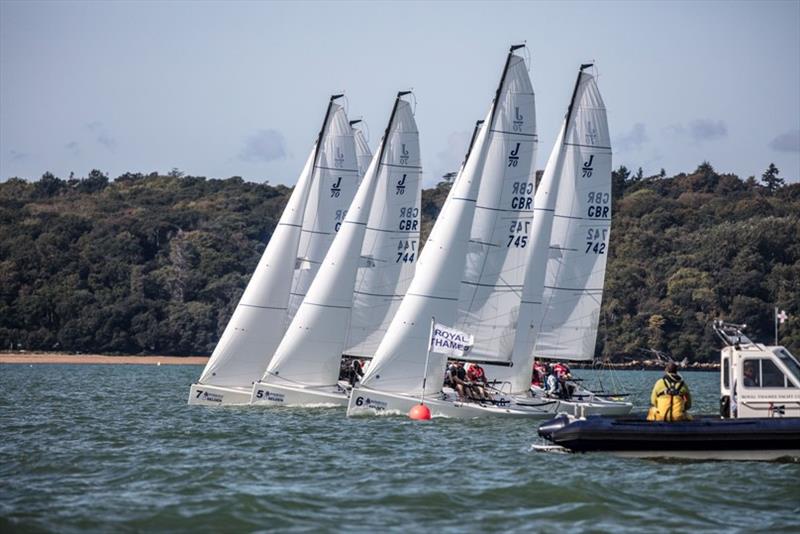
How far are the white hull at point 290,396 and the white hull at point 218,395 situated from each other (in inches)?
34.7

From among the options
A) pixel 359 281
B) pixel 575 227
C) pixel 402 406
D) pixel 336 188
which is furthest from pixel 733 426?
pixel 336 188

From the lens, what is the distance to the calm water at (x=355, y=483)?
63.7 feet

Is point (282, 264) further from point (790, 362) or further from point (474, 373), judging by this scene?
point (790, 362)

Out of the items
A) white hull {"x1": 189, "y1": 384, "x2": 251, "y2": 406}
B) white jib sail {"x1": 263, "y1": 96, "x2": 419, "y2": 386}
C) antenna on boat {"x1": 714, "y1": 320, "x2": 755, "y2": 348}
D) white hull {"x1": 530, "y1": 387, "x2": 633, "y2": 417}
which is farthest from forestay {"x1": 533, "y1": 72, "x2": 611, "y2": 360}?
antenna on boat {"x1": 714, "y1": 320, "x2": 755, "y2": 348}

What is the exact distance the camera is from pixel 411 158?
41.2 m

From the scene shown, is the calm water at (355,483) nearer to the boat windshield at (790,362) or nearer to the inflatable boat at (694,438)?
the inflatable boat at (694,438)

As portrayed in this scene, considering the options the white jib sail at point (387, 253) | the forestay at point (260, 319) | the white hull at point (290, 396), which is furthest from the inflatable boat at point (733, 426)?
the white jib sail at point (387, 253)

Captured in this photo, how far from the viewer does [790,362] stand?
25.6m

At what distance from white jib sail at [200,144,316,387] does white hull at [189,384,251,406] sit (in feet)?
0.73

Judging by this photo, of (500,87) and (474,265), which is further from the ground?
(500,87)

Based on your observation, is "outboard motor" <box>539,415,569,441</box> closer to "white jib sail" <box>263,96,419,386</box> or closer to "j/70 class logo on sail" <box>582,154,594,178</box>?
"white jib sail" <box>263,96,419,386</box>

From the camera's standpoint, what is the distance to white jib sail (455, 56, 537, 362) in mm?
37469

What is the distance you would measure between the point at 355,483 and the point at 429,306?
13.4 m

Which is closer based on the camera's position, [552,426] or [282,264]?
[552,426]
